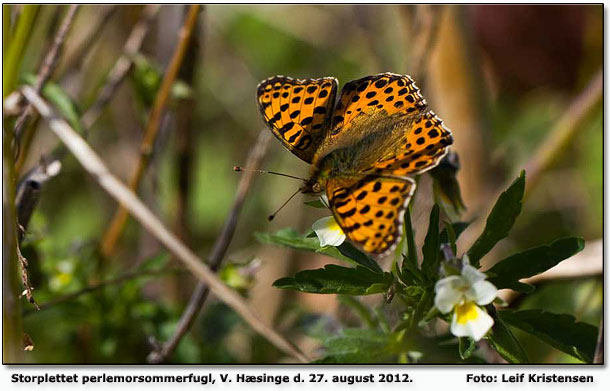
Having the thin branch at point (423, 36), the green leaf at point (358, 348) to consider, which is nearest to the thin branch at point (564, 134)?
the thin branch at point (423, 36)

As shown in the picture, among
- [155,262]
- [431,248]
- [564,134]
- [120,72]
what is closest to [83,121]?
[120,72]

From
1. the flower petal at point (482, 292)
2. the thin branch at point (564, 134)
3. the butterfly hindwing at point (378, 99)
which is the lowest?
the thin branch at point (564, 134)

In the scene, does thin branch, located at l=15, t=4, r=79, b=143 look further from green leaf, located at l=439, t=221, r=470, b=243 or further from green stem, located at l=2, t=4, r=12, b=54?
green leaf, located at l=439, t=221, r=470, b=243

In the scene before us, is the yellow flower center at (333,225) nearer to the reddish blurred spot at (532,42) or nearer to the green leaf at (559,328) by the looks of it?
the green leaf at (559,328)

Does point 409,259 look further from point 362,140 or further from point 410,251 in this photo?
point 362,140

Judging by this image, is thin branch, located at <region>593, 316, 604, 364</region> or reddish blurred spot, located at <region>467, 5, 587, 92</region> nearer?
thin branch, located at <region>593, 316, 604, 364</region>

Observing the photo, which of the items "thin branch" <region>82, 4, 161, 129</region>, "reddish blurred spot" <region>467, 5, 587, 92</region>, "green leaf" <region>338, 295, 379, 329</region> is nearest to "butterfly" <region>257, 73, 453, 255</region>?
"green leaf" <region>338, 295, 379, 329</region>

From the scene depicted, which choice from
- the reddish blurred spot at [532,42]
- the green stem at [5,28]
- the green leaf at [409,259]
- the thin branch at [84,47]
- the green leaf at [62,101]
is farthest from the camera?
the reddish blurred spot at [532,42]
